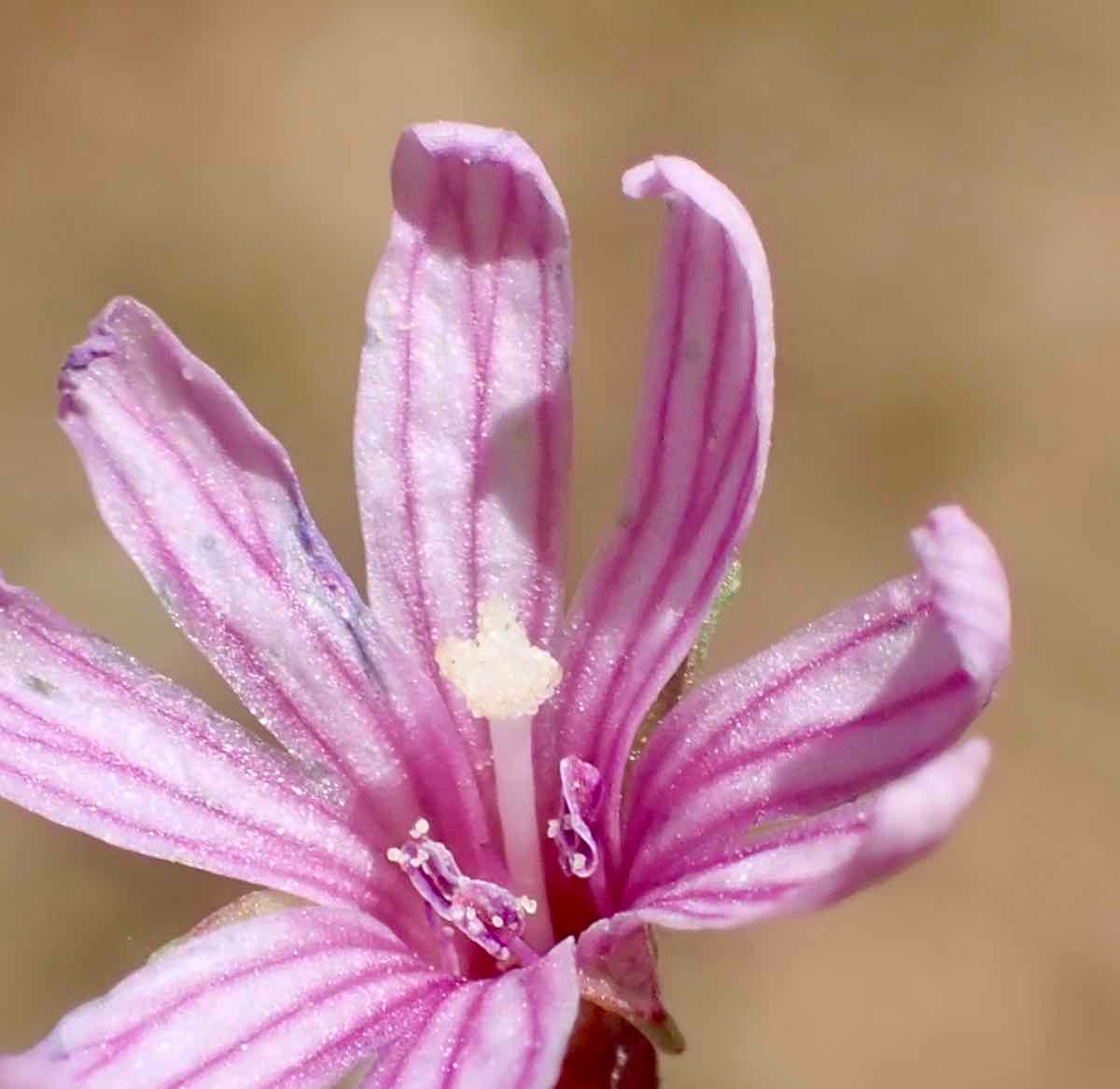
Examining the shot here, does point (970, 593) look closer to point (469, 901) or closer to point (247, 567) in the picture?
point (469, 901)

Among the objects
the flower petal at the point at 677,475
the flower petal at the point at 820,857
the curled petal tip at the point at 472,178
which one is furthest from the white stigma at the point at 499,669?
the curled petal tip at the point at 472,178

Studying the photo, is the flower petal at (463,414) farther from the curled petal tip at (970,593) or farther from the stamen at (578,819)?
the curled petal tip at (970,593)

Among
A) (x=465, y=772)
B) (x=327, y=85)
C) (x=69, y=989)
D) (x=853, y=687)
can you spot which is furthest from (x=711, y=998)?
(x=327, y=85)

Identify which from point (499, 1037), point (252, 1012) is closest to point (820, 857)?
point (499, 1037)

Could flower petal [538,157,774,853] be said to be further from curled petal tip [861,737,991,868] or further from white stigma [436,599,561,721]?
curled petal tip [861,737,991,868]

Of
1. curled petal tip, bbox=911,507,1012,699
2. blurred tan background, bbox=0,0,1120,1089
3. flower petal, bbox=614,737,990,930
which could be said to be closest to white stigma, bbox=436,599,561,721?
flower petal, bbox=614,737,990,930

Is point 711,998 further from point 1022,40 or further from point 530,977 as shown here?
point 1022,40
